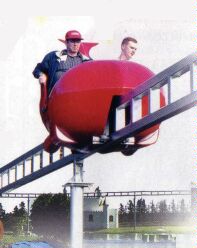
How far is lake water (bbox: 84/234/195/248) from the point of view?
22.5 feet

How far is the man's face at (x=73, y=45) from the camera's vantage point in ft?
19.1

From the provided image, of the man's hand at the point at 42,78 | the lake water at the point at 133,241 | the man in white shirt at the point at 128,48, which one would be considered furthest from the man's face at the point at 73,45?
the lake water at the point at 133,241

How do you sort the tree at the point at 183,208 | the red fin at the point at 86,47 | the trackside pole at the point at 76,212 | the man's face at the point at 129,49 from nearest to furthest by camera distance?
the man's face at the point at 129,49
the trackside pole at the point at 76,212
the red fin at the point at 86,47
the tree at the point at 183,208

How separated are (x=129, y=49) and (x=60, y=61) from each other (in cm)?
64

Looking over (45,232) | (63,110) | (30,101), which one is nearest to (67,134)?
(63,110)

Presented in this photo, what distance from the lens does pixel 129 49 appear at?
18.1ft

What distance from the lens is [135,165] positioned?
6.70 m

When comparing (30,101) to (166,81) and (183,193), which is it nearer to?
(183,193)

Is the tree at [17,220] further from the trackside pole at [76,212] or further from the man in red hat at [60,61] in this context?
the man in red hat at [60,61]

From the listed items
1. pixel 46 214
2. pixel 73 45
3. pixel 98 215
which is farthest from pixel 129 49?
pixel 46 214

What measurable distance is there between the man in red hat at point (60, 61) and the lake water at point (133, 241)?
1.42 meters

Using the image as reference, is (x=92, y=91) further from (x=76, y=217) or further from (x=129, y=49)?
(x=76, y=217)

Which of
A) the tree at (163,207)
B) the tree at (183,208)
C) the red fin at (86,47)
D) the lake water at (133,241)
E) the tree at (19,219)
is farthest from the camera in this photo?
the tree at (19,219)

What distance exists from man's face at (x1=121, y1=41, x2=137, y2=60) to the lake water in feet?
4.90
